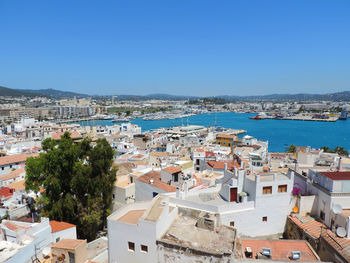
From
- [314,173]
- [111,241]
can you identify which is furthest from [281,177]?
[111,241]

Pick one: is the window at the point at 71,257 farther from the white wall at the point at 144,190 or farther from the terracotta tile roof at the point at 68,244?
the white wall at the point at 144,190

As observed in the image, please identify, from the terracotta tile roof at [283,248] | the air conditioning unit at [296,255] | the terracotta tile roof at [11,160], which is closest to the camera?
the air conditioning unit at [296,255]

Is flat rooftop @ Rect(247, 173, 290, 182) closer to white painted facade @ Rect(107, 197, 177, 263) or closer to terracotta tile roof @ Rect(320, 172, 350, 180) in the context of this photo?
terracotta tile roof @ Rect(320, 172, 350, 180)

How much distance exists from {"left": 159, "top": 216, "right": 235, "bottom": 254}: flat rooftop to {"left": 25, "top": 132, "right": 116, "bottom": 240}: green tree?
22.0ft

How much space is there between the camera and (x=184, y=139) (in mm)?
47531

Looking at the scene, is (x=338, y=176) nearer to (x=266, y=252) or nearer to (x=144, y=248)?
(x=266, y=252)

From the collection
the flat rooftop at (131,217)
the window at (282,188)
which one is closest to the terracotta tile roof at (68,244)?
the flat rooftop at (131,217)

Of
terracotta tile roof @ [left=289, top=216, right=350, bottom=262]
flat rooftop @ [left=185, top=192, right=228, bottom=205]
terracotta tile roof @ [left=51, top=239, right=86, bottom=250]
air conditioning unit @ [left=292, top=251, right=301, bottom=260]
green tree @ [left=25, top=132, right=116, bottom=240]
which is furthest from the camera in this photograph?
green tree @ [left=25, top=132, right=116, bottom=240]

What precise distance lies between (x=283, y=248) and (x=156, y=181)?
8.41 metres

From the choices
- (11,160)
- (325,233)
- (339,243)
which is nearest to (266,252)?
(339,243)

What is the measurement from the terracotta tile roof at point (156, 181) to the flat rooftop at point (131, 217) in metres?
3.98

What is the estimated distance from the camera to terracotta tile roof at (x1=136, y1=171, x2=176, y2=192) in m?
14.8

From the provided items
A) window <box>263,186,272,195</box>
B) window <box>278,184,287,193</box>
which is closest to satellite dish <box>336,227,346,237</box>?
window <box>278,184,287,193</box>

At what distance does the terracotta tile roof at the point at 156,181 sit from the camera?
584 inches
